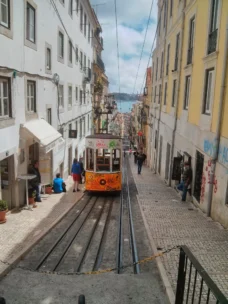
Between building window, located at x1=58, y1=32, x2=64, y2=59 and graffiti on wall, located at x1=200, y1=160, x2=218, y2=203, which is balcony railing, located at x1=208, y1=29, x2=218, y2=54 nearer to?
graffiti on wall, located at x1=200, y1=160, x2=218, y2=203

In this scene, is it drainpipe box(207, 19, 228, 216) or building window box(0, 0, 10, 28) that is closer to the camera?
building window box(0, 0, 10, 28)

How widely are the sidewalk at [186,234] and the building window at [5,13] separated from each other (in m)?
7.51

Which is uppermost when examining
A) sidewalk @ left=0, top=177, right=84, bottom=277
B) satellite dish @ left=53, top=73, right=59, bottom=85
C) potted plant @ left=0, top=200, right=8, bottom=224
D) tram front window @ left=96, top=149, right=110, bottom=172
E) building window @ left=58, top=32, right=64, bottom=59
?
building window @ left=58, top=32, right=64, bottom=59

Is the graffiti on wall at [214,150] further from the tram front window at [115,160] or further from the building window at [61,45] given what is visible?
the building window at [61,45]

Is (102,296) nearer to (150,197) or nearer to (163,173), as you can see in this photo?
(150,197)

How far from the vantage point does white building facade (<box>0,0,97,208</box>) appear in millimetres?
9094

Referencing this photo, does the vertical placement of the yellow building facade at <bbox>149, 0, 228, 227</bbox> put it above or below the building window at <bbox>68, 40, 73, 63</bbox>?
below

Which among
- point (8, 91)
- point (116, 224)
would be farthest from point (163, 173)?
point (8, 91)

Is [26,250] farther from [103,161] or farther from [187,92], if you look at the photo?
[187,92]

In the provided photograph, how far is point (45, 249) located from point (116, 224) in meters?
2.86

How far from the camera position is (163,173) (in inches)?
770

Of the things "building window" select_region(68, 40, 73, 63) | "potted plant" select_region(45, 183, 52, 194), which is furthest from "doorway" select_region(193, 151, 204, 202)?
"building window" select_region(68, 40, 73, 63)

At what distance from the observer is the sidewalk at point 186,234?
558 centimetres

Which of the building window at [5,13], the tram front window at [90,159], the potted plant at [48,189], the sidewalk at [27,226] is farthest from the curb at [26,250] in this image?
the building window at [5,13]
